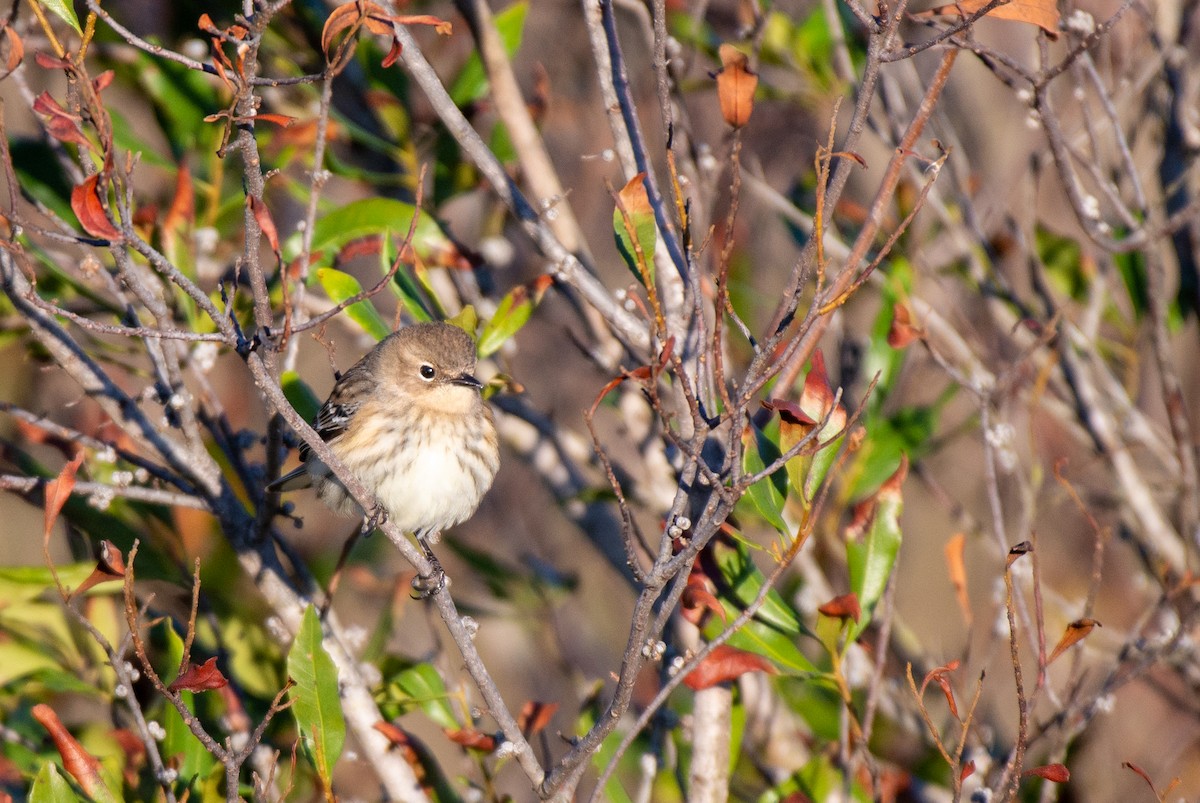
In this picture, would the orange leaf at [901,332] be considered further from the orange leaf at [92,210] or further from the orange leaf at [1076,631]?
the orange leaf at [92,210]

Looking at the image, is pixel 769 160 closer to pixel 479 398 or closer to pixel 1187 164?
pixel 1187 164

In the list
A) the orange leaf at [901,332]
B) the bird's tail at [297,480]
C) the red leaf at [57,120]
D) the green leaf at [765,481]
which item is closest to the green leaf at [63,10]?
the red leaf at [57,120]

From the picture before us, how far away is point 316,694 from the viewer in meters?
3.53

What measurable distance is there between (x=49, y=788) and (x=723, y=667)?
77.3 inches

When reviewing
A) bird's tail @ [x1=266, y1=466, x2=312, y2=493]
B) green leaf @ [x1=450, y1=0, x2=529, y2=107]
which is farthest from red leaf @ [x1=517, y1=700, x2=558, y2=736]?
green leaf @ [x1=450, y1=0, x2=529, y2=107]

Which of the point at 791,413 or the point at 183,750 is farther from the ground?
the point at 791,413

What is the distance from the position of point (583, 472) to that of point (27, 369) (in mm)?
4195

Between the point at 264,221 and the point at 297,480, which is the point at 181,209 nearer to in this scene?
the point at 297,480

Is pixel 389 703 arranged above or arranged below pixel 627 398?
below

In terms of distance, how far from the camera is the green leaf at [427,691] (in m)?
4.23

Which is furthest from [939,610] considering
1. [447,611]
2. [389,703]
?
[447,611]

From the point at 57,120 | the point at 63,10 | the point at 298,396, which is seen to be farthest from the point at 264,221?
the point at 298,396

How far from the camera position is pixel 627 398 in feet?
17.2

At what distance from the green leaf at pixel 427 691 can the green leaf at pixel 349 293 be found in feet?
4.10
